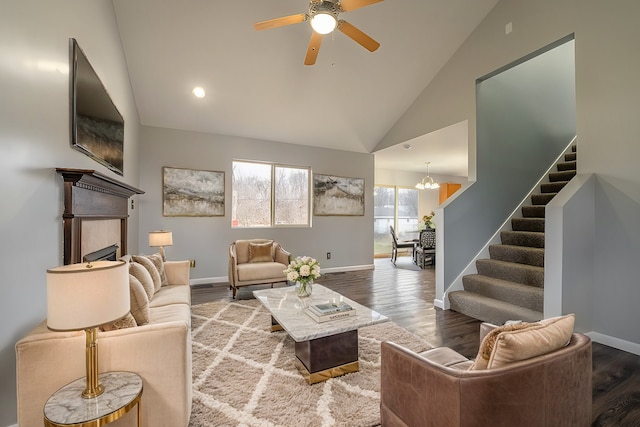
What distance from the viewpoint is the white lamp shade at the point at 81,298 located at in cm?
118

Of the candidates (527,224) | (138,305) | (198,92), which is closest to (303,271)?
(138,305)

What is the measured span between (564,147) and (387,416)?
563cm

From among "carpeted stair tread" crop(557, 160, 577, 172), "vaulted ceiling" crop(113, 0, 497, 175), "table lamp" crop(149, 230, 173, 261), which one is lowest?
"table lamp" crop(149, 230, 173, 261)

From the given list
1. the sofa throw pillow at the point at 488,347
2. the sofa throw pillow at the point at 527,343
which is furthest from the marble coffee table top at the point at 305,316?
the sofa throw pillow at the point at 527,343

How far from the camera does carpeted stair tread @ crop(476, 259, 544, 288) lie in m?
3.33

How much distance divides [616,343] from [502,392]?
2.71 metres

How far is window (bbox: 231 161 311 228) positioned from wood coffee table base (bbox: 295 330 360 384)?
11.9ft

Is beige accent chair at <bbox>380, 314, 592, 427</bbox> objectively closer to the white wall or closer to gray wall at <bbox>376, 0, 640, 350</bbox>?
the white wall

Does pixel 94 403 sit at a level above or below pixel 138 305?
below

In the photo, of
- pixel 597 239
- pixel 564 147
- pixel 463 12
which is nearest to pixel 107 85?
pixel 463 12

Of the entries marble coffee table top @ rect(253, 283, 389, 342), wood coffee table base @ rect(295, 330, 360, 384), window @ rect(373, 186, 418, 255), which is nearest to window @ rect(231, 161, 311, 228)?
marble coffee table top @ rect(253, 283, 389, 342)

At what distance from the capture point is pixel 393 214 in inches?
362

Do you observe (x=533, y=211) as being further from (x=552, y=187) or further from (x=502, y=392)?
(x=502, y=392)

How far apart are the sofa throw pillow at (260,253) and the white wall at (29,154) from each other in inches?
116
